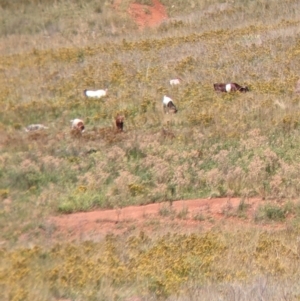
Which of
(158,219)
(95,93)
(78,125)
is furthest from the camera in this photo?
(95,93)

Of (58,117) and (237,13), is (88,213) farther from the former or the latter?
(237,13)

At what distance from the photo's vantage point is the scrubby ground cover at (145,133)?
5.60 metres

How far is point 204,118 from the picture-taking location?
1041cm

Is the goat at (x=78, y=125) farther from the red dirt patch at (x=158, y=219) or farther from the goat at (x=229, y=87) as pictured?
the red dirt patch at (x=158, y=219)

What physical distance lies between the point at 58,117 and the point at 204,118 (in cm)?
295

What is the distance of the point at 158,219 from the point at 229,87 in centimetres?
525

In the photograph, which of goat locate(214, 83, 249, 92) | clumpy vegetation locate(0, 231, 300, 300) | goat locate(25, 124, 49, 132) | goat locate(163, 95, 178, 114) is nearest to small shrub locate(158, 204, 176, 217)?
clumpy vegetation locate(0, 231, 300, 300)

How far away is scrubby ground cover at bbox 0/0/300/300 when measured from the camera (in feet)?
18.4

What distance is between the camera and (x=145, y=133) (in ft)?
33.5

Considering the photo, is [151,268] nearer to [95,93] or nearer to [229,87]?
[229,87]

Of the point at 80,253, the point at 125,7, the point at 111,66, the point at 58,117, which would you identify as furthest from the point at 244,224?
the point at 125,7

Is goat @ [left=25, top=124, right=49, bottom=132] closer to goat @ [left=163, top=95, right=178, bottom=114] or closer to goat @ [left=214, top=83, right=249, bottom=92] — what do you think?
goat @ [left=163, top=95, right=178, bottom=114]

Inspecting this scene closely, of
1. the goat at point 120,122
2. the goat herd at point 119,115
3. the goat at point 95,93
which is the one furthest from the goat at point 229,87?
the goat at point 120,122

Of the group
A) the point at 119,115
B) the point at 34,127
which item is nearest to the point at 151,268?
the point at 119,115
